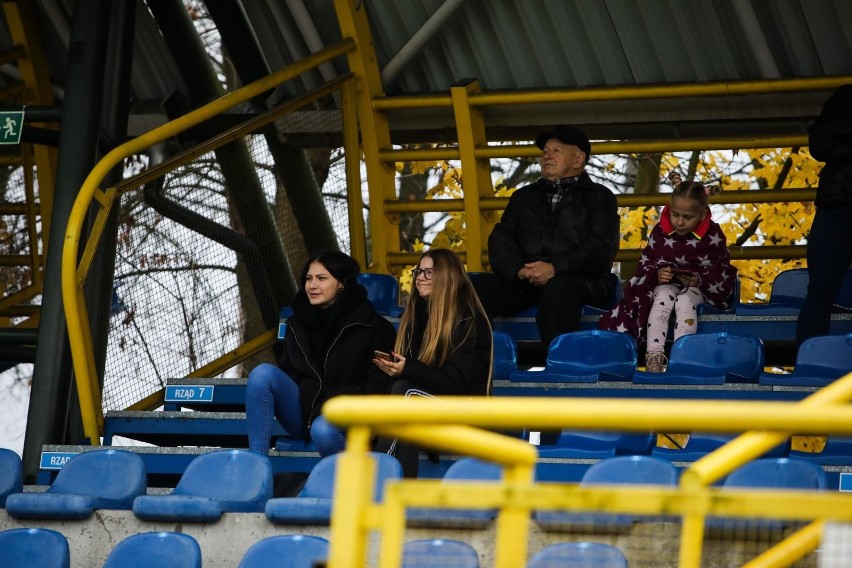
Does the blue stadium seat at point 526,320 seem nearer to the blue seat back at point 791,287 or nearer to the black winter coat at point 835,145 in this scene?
the blue seat back at point 791,287

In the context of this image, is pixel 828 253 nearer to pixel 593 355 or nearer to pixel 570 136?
pixel 593 355

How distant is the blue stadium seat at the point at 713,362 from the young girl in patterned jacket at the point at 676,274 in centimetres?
42

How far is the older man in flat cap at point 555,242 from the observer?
752 cm

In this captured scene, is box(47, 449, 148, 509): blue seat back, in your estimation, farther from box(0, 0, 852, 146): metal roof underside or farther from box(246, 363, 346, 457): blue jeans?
box(0, 0, 852, 146): metal roof underside

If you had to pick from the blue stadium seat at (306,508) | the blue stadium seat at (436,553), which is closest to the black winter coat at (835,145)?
the blue stadium seat at (306,508)

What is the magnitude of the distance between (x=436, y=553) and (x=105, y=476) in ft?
12.4

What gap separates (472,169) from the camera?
9.26 meters

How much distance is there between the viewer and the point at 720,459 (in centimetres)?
299

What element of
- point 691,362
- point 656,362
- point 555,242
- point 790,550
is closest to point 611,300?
point 555,242

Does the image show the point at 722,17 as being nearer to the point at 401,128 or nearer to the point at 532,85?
the point at 532,85

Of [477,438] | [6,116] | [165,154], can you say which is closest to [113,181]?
[6,116]

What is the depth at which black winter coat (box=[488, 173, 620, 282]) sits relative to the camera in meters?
7.57

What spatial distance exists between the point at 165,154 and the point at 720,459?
7780mm

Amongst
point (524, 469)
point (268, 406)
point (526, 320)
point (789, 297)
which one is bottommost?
point (524, 469)
